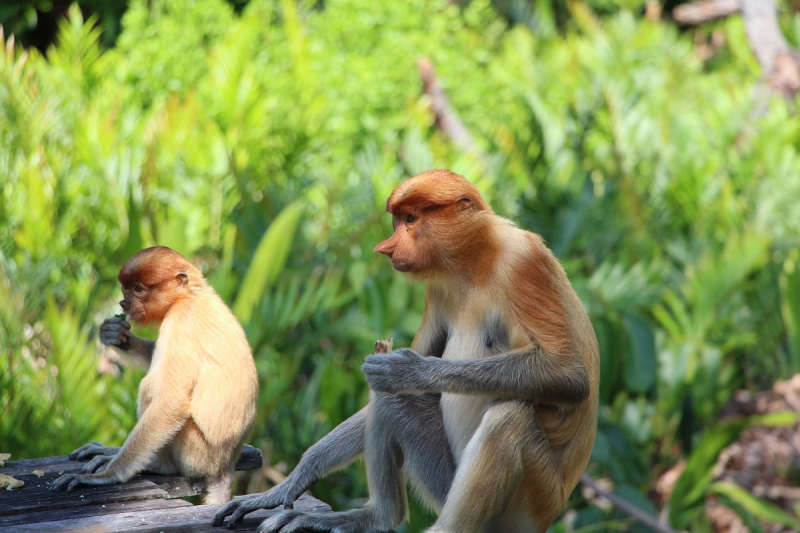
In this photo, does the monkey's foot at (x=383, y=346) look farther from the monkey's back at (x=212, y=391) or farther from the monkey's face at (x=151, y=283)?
the monkey's face at (x=151, y=283)

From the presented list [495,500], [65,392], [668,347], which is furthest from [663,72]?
[495,500]

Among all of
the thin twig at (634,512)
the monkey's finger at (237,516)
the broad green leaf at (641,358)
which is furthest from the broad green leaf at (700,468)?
the monkey's finger at (237,516)

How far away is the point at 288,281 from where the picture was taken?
5738 millimetres

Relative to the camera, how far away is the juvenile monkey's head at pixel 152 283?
2.87 metres

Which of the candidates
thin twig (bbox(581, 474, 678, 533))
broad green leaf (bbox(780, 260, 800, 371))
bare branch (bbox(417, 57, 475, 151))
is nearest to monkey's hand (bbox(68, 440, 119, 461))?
thin twig (bbox(581, 474, 678, 533))

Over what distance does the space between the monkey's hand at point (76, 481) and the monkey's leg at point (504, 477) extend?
3.42 ft

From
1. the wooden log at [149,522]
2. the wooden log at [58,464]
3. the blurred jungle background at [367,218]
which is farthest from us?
the blurred jungle background at [367,218]

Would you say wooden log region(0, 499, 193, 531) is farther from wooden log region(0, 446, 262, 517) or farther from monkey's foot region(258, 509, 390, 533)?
monkey's foot region(258, 509, 390, 533)

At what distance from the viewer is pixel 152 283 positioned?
9.47 ft

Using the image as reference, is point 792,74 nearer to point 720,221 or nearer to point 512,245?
point 720,221

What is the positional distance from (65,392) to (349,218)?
2.53 metres

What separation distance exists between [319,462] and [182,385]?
0.55 m

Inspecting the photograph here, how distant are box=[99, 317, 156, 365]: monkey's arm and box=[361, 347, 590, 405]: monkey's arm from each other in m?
1.02

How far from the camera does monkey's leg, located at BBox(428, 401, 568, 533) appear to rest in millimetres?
2205
